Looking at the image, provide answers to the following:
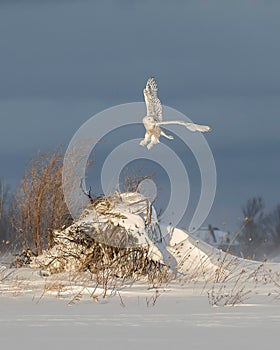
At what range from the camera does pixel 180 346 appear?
23.1 feet

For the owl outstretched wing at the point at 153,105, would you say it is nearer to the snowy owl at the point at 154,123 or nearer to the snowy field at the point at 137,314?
the snowy owl at the point at 154,123

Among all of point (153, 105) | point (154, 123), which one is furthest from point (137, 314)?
point (153, 105)

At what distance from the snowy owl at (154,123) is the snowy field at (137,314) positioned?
2.03m

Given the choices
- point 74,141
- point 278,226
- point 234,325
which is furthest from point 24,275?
point 278,226

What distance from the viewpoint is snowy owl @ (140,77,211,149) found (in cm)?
1445

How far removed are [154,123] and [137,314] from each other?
216 inches

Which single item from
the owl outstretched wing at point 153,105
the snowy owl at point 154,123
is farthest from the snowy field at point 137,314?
the owl outstretched wing at point 153,105

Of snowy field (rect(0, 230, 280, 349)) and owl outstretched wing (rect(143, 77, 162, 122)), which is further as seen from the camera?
owl outstretched wing (rect(143, 77, 162, 122))

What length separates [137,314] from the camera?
Result: 31.1 feet

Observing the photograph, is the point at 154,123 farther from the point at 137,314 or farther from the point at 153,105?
the point at 137,314

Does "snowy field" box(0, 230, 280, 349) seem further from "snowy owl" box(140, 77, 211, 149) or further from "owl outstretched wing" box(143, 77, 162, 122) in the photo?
"owl outstretched wing" box(143, 77, 162, 122)

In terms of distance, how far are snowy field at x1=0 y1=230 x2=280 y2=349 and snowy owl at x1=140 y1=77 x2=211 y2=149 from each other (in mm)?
2027

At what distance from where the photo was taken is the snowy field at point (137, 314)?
7.31 metres

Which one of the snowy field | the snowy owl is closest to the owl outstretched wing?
the snowy owl
